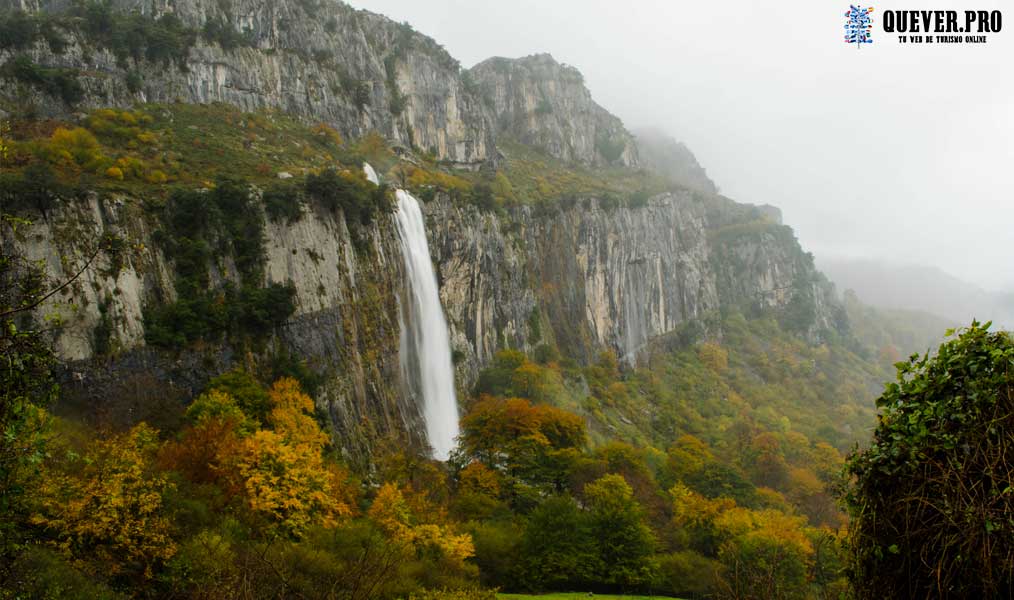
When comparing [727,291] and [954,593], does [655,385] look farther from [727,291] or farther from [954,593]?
[954,593]

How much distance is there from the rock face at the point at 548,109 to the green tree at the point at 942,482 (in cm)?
12086

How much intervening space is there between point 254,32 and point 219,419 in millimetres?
56238

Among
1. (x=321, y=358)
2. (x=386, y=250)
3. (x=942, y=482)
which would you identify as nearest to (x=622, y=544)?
(x=321, y=358)

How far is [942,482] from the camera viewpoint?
5625 millimetres

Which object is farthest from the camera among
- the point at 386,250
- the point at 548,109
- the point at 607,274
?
the point at 548,109

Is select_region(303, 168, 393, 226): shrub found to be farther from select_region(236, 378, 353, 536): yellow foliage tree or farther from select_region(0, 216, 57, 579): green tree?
select_region(0, 216, 57, 579): green tree

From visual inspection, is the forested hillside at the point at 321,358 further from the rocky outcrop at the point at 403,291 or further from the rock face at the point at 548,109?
the rock face at the point at 548,109

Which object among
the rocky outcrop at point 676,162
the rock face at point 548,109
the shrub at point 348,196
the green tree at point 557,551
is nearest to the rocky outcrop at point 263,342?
the shrub at point 348,196

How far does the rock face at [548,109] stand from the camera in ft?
411

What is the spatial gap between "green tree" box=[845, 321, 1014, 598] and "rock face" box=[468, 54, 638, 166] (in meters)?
121

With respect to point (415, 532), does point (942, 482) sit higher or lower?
higher

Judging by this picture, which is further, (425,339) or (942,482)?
(425,339)

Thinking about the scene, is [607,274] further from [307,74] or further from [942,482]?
[942,482]

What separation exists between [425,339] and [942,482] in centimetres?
4667
